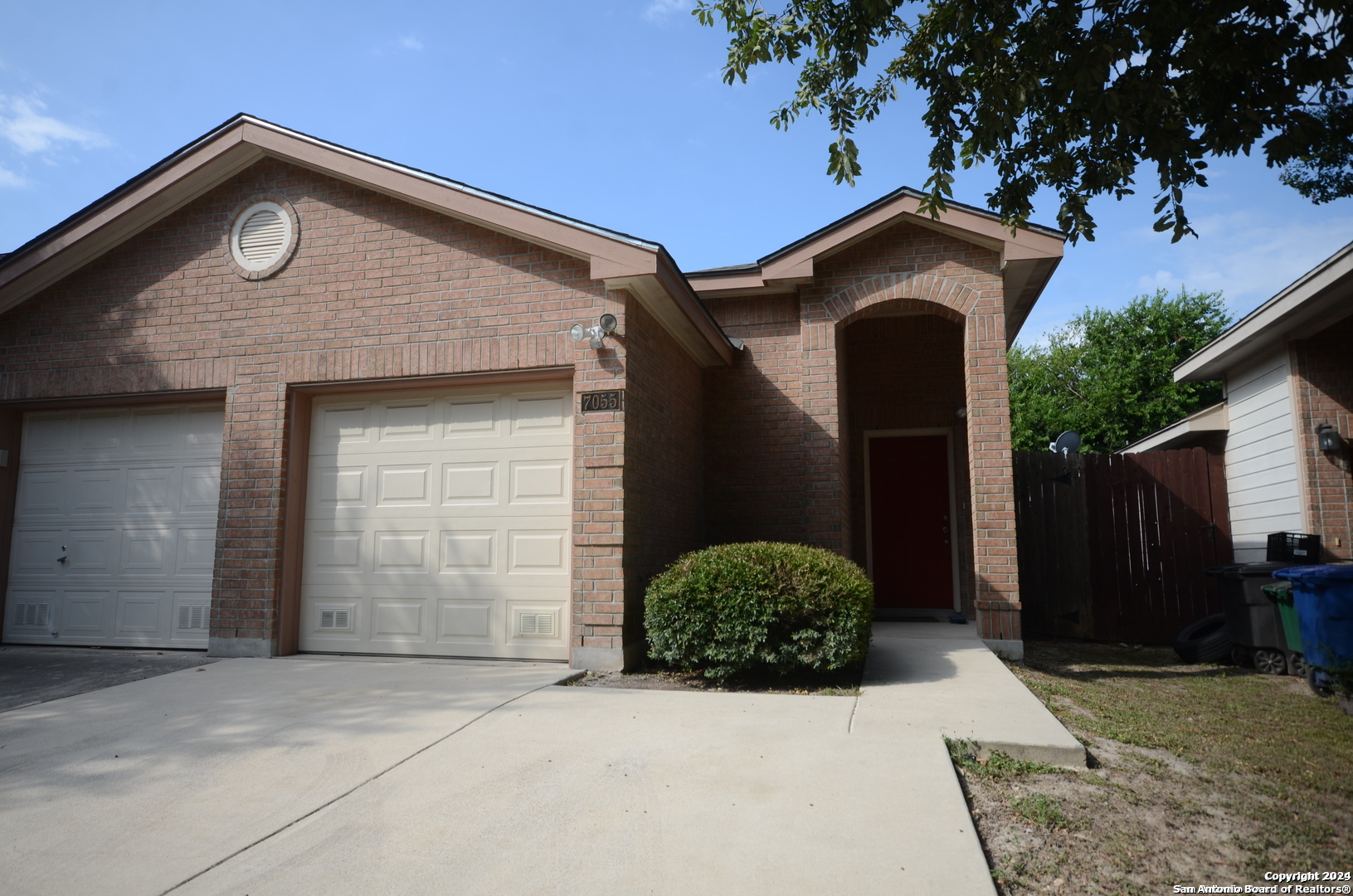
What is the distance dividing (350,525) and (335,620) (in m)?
0.86

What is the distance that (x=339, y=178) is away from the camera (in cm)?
748

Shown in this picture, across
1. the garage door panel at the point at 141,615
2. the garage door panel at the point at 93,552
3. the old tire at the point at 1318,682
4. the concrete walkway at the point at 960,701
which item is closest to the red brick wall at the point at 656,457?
the concrete walkway at the point at 960,701

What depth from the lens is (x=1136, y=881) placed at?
284 centimetres

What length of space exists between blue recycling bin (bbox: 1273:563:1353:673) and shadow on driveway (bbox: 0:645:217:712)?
895 centimetres

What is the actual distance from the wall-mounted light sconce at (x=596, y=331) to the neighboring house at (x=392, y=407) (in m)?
0.09

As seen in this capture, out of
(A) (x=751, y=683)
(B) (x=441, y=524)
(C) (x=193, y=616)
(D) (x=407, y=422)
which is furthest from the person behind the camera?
(C) (x=193, y=616)

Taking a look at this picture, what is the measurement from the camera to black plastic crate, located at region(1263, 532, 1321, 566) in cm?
760

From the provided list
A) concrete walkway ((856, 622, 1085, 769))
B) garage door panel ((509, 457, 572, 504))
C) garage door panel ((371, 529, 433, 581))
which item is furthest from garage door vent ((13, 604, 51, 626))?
concrete walkway ((856, 622, 1085, 769))

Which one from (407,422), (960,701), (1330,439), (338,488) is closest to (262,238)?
(407,422)

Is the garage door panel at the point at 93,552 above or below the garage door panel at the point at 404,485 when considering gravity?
below

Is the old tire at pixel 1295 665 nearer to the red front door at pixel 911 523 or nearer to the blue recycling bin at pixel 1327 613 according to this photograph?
the blue recycling bin at pixel 1327 613

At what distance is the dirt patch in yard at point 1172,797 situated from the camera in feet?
9.73

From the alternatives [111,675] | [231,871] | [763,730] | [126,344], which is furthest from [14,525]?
[763,730]

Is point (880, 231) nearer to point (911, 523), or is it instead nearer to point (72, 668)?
point (911, 523)
